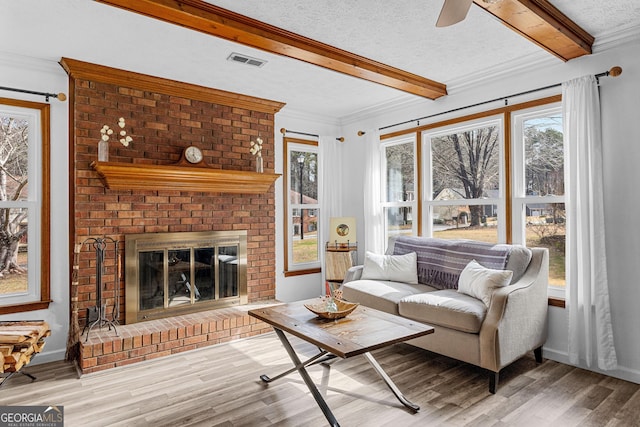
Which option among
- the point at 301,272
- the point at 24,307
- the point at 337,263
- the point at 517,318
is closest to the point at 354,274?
the point at 337,263

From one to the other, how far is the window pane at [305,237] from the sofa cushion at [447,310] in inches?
82.3

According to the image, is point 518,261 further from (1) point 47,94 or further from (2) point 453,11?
(1) point 47,94

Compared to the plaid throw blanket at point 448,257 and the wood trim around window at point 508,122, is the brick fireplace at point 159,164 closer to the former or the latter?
the plaid throw blanket at point 448,257

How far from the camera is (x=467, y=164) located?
4113mm

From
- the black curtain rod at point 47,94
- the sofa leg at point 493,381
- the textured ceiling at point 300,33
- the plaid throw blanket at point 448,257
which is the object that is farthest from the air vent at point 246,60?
the sofa leg at point 493,381

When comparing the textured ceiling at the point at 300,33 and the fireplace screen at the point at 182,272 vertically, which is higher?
the textured ceiling at the point at 300,33

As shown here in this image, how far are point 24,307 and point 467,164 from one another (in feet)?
14.0

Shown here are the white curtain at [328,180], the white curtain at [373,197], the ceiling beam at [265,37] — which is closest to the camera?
the ceiling beam at [265,37]

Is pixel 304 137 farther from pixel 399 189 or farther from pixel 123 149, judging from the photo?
pixel 123 149

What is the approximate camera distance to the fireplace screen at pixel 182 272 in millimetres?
3748

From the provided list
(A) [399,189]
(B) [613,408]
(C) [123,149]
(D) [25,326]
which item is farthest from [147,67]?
(B) [613,408]

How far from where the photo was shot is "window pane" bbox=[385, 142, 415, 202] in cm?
471

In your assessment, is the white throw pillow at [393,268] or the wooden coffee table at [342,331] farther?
the white throw pillow at [393,268]

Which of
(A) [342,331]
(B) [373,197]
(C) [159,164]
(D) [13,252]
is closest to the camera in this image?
(A) [342,331]
